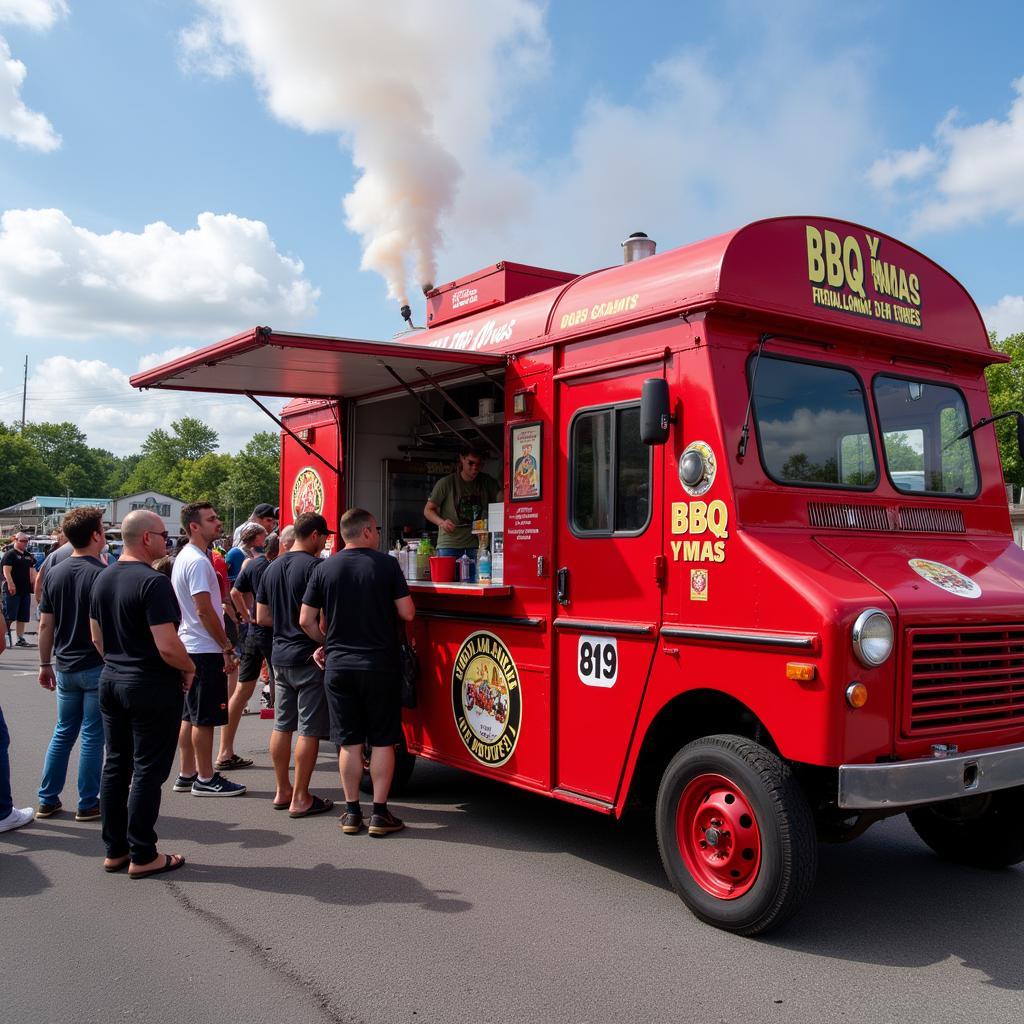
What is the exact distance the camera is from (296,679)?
644cm

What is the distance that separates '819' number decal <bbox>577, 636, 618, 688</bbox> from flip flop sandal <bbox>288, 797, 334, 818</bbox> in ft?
7.65

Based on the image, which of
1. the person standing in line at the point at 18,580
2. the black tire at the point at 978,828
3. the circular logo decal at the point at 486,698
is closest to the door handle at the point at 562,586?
the circular logo decal at the point at 486,698

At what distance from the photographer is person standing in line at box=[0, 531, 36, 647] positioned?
1519cm

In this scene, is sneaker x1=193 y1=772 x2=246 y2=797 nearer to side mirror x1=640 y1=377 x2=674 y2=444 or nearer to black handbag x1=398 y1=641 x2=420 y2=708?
black handbag x1=398 y1=641 x2=420 y2=708

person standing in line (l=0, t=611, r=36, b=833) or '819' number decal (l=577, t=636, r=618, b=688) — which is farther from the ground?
'819' number decal (l=577, t=636, r=618, b=688)

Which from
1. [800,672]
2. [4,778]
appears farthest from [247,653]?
[800,672]

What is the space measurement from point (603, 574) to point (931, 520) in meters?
1.78

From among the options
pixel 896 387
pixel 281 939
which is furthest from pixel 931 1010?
pixel 896 387

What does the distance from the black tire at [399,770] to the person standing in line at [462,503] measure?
1.44 metres

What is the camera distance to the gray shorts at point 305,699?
6.38 metres

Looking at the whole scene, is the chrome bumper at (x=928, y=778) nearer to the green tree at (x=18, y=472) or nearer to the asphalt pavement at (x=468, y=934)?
the asphalt pavement at (x=468, y=934)

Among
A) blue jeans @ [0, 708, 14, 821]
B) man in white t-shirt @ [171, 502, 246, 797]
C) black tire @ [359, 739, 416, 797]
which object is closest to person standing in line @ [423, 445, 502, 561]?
black tire @ [359, 739, 416, 797]

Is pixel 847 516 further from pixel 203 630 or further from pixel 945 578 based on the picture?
pixel 203 630

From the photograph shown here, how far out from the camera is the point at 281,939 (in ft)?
14.2
